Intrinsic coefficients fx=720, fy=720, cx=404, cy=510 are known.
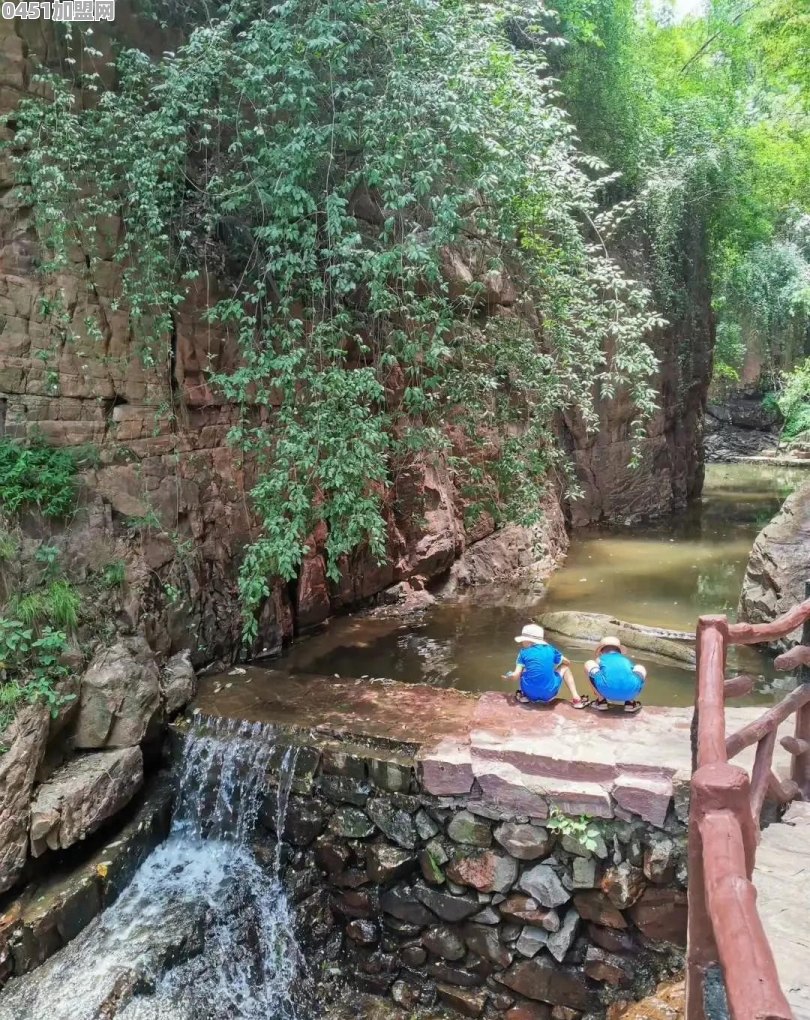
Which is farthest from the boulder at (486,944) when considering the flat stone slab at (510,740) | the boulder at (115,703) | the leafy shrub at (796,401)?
the leafy shrub at (796,401)

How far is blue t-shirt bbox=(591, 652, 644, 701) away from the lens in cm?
581

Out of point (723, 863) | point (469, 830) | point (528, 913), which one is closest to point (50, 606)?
point (469, 830)

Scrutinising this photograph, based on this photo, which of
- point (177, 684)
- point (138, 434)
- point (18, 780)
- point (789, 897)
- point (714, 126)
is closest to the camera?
point (789, 897)

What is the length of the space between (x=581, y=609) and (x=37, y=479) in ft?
23.9

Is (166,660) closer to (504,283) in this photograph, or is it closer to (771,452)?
(504,283)

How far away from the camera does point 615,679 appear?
19.1 ft

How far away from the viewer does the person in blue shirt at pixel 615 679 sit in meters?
5.82

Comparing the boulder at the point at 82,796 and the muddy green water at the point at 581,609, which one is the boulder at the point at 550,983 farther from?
the boulder at the point at 82,796

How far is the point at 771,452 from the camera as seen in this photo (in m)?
28.5

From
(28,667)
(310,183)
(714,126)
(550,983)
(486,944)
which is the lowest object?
(550,983)

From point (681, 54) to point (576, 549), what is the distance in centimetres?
1342

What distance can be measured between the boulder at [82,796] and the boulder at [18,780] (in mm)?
92

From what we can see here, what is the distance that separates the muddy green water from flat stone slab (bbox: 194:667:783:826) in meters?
1.43

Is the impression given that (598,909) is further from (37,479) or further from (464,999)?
(37,479)
